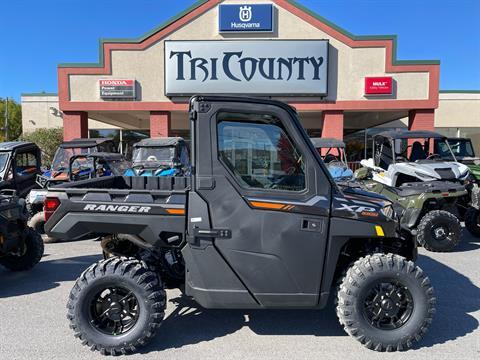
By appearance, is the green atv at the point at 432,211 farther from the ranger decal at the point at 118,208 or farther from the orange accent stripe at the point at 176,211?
the ranger decal at the point at 118,208

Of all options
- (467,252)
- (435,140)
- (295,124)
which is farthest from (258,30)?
(295,124)

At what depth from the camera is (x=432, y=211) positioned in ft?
21.5

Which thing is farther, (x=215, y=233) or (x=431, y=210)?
(x=431, y=210)

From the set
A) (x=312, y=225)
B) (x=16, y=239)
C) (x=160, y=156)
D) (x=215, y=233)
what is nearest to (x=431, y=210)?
(x=312, y=225)

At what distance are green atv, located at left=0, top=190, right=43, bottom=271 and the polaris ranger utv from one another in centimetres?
233

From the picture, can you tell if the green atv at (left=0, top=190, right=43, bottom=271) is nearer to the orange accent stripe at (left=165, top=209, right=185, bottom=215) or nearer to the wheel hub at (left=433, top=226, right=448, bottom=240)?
the orange accent stripe at (left=165, top=209, right=185, bottom=215)

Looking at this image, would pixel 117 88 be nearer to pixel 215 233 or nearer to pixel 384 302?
pixel 215 233

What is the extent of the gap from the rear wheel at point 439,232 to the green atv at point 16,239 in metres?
6.55

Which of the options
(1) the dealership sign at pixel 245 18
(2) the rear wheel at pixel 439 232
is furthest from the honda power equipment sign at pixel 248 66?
(2) the rear wheel at pixel 439 232

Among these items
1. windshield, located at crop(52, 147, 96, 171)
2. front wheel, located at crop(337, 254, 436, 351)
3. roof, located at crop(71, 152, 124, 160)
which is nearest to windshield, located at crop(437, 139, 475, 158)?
front wheel, located at crop(337, 254, 436, 351)

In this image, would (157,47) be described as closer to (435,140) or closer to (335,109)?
(335,109)

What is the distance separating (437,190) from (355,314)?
4512 mm

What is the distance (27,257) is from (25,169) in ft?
16.0

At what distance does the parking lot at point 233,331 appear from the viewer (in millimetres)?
3152
